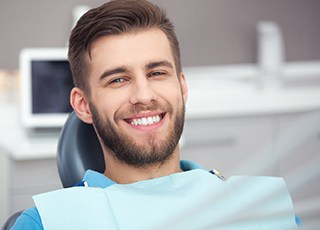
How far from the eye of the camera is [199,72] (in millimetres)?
3479

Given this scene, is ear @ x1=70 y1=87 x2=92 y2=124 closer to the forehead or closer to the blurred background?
the forehead

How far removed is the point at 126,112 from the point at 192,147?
172 cm

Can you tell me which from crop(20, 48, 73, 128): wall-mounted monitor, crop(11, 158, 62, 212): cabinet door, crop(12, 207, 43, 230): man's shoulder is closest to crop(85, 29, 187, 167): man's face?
crop(12, 207, 43, 230): man's shoulder

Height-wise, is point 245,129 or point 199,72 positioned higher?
point 199,72

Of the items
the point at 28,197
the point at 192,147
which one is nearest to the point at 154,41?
the point at 28,197

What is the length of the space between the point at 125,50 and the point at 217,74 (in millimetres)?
2226

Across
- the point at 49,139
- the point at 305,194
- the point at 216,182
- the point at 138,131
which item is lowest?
the point at 49,139

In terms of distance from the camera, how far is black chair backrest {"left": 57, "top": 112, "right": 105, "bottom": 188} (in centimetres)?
143

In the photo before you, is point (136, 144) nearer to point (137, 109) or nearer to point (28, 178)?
point (137, 109)

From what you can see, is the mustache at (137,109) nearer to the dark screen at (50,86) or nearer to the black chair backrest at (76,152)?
the black chair backrest at (76,152)

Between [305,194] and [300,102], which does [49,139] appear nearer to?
[300,102]

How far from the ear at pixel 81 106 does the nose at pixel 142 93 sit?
160 mm

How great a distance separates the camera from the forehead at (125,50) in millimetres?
1305

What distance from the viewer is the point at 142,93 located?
4.15ft
